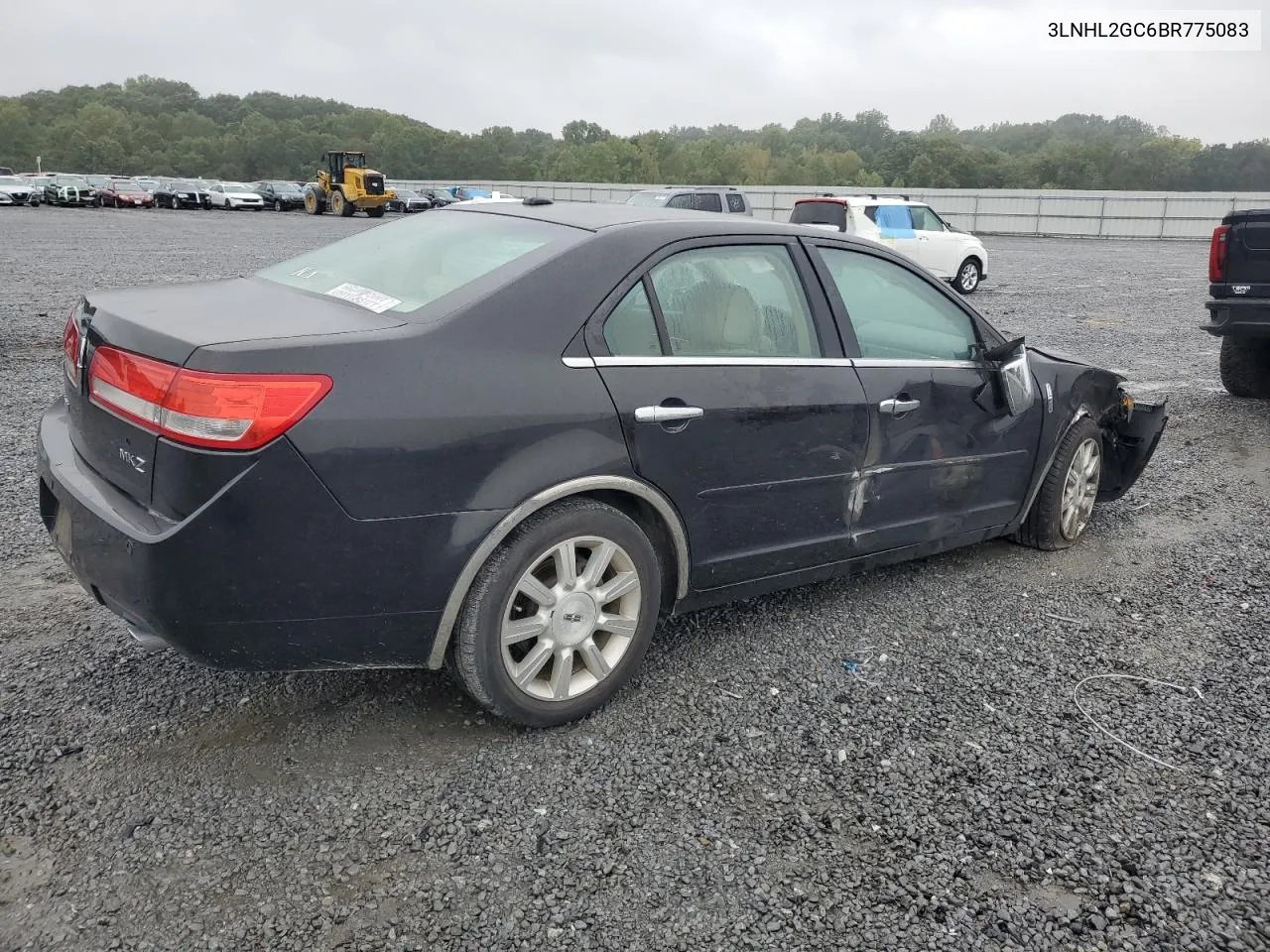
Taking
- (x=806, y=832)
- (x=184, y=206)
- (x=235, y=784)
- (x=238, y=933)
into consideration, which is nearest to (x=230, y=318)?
(x=235, y=784)

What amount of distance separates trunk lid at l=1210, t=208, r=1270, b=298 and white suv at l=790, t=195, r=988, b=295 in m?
8.64

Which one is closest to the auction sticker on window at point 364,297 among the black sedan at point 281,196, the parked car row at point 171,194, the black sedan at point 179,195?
the parked car row at point 171,194

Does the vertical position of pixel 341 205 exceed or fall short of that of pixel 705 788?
it exceeds it

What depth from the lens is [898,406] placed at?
372 cm

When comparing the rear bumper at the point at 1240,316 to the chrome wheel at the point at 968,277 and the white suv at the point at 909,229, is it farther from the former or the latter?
the chrome wheel at the point at 968,277

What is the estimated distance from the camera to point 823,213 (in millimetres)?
16203

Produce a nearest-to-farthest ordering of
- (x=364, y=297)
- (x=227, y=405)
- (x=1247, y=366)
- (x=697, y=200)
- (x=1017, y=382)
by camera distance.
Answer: (x=227, y=405), (x=364, y=297), (x=1017, y=382), (x=1247, y=366), (x=697, y=200)

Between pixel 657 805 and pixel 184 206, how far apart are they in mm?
50044

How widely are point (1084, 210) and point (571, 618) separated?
38121 millimetres

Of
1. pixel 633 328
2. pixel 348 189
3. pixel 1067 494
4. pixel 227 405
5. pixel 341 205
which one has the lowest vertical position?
pixel 1067 494

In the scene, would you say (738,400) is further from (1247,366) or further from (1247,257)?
(1247,366)

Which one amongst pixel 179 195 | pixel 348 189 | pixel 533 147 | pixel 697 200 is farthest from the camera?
pixel 533 147

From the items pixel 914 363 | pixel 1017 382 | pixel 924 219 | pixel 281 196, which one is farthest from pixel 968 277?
pixel 281 196

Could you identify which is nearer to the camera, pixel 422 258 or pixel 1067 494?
pixel 422 258
